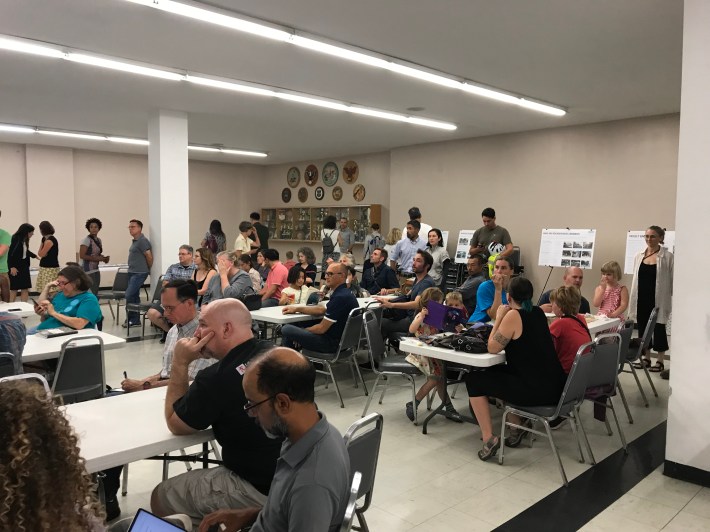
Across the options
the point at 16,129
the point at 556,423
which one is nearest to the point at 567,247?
the point at 556,423

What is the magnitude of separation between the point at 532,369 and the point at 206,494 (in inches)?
84.4

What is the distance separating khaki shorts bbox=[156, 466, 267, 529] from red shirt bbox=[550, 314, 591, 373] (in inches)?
94.5

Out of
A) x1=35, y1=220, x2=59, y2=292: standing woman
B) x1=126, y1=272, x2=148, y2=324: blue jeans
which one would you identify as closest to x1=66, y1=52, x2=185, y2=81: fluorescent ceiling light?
x1=126, y1=272, x2=148, y2=324: blue jeans

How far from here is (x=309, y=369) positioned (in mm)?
1699

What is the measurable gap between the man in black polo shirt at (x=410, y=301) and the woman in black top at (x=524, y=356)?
190 centimetres

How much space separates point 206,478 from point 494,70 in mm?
5020

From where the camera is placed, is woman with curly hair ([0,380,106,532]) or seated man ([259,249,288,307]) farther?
seated man ([259,249,288,307])

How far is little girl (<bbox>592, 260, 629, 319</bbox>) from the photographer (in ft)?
18.2

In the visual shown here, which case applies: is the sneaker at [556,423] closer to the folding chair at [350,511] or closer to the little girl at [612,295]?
the little girl at [612,295]

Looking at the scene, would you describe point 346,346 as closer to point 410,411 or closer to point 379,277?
point 410,411

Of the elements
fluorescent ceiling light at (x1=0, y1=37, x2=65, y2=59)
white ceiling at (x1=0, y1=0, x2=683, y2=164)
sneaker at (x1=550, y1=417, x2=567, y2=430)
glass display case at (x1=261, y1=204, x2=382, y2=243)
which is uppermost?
white ceiling at (x1=0, y1=0, x2=683, y2=164)

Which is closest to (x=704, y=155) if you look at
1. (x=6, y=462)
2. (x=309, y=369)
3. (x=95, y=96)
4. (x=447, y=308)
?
(x=447, y=308)

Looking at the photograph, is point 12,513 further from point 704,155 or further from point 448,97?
point 448,97

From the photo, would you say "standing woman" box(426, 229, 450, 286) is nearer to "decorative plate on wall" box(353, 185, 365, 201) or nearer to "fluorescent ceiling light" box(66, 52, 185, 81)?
"fluorescent ceiling light" box(66, 52, 185, 81)
